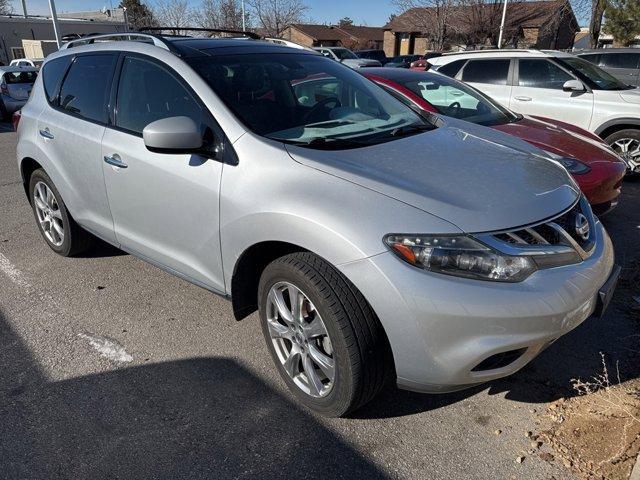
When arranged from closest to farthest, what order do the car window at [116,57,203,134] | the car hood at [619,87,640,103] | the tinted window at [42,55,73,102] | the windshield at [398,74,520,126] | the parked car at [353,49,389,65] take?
the car window at [116,57,203,134] < the tinted window at [42,55,73,102] < the windshield at [398,74,520,126] < the car hood at [619,87,640,103] < the parked car at [353,49,389,65]

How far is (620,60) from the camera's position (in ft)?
34.1

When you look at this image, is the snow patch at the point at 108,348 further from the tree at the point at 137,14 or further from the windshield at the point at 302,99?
the tree at the point at 137,14

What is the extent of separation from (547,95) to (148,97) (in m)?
5.81

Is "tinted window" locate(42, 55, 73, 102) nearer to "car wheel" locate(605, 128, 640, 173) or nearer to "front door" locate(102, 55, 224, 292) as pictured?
"front door" locate(102, 55, 224, 292)

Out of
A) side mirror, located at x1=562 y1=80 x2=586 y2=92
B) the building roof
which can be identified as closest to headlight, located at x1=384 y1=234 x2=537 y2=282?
side mirror, located at x1=562 y1=80 x2=586 y2=92

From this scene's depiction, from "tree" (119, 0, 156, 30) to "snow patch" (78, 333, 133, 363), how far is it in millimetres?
39652

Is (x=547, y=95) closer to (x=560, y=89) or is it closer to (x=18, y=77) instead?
(x=560, y=89)

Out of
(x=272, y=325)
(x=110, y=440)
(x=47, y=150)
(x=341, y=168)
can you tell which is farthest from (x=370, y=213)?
(x=47, y=150)

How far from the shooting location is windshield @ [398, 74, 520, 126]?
544 centimetres

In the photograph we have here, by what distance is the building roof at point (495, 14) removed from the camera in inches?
1183

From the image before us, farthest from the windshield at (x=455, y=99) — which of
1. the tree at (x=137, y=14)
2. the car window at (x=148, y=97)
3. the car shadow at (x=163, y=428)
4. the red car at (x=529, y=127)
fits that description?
the tree at (x=137, y=14)

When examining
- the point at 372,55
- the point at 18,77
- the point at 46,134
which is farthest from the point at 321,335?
the point at 372,55

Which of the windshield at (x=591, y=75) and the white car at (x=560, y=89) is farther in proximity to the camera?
the windshield at (x=591, y=75)

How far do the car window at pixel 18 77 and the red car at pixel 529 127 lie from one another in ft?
38.4
